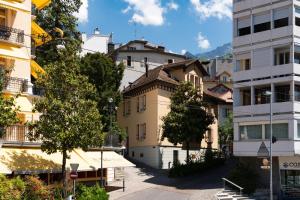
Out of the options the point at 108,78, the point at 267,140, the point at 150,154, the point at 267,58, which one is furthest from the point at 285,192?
the point at 108,78

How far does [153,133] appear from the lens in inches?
2212

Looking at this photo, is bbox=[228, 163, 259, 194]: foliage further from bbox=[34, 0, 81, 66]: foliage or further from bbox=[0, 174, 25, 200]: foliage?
bbox=[0, 174, 25, 200]: foliage

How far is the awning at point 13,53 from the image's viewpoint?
36.3m

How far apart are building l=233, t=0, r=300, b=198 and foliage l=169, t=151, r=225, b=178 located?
508 centimetres

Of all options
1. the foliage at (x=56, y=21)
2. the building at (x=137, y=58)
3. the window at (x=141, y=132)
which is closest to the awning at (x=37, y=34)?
the foliage at (x=56, y=21)

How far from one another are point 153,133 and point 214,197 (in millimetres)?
16682

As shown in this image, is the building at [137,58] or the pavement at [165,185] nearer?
the pavement at [165,185]

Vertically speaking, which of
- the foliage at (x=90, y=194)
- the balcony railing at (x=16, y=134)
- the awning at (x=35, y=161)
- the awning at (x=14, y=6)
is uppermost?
the awning at (x=14, y=6)

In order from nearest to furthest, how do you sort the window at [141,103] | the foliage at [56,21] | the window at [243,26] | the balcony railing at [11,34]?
the balcony railing at [11,34] → the window at [243,26] → the foliage at [56,21] → the window at [141,103]

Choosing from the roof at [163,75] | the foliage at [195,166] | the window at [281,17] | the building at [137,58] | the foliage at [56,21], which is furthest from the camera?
the building at [137,58]

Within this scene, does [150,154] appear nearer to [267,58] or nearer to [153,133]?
[153,133]

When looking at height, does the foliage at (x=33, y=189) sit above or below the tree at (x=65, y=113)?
below

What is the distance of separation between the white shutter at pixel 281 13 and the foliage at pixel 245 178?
13031 millimetres

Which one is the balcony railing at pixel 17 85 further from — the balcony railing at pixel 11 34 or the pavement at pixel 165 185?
the pavement at pixel 165 185
